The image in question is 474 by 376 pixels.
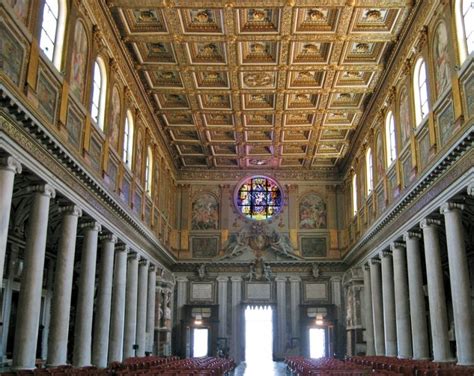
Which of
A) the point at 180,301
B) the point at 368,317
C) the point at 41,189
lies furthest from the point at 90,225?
the point at 180,301

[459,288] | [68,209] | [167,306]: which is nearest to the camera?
[459,288]

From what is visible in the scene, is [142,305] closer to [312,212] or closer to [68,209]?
[68,209]

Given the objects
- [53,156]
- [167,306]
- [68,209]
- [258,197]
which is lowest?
[167,306]

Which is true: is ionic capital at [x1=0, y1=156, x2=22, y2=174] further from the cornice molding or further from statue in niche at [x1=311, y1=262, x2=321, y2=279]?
statue in niche at [x1=311, y1=262, x2=321, y2=279]

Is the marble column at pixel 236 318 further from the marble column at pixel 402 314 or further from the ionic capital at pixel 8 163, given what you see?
the ionic capital at pixel 8 163

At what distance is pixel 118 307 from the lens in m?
23.0

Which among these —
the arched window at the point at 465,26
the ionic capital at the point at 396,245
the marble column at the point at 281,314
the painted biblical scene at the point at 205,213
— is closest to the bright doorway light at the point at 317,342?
Answer: the marble column at the point at 281,314

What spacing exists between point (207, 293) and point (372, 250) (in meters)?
12.3

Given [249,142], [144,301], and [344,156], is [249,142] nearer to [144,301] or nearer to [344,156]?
[344,156]

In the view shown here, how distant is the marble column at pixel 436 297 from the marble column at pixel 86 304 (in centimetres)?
1124

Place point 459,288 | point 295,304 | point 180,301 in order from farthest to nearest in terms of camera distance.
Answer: point 180,301, point 295,304, point 459,288

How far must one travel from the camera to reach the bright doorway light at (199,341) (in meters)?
35.1

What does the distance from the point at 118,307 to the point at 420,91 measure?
14.3 meters

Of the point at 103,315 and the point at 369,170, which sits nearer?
the point at 103,315
